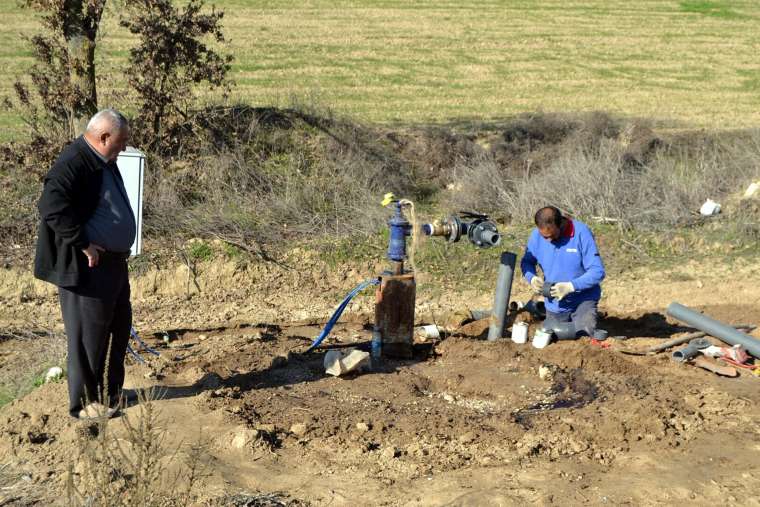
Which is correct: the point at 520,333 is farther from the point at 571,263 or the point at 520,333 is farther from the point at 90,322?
the point at 90,322

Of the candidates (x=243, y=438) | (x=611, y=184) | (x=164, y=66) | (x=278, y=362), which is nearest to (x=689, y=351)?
(x=278, y=362)

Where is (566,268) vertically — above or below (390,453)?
above

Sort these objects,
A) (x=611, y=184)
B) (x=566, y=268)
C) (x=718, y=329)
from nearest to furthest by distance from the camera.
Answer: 1. (x=718, y=329)
2. (x=566, y=268)
3. (x=611, y=184)

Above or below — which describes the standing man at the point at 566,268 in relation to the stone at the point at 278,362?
above

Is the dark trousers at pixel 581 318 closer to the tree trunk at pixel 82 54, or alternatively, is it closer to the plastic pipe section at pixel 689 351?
the plastic pipe section at pixel 689 351

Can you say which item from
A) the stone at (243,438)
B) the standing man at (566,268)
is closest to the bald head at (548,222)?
the standing man at (566,268)

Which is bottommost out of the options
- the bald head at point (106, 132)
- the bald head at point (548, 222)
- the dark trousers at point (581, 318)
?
the dark trousers at point (581, 318)

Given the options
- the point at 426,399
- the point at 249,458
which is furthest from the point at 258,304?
the point at 249,458

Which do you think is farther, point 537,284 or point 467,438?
point 537,284

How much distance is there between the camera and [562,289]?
7.74m

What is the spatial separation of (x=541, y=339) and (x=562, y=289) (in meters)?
0.50

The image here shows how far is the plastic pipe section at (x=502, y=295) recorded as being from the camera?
7926 millimetres

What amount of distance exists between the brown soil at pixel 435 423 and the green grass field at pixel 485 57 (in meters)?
7.61

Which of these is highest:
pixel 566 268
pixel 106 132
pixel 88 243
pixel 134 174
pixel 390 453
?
pixel 106 132
